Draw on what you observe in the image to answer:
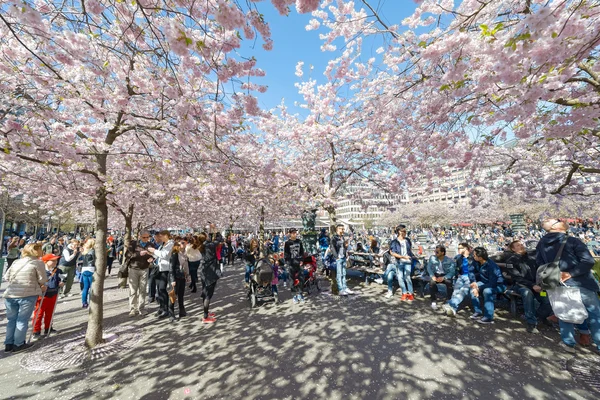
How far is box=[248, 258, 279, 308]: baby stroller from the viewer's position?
268 inches

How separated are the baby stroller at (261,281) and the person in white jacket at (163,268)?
2.13 m

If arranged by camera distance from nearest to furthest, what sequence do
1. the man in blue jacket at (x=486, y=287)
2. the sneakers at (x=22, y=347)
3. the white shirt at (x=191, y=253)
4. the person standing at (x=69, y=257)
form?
the sneakers at (x=22, y=347), the man in blue jacket at (x=486, y=287), the white shirt at (x=191, y=253), the person standing at (x=69, y=257)

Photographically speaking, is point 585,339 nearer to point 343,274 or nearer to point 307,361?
point 307,361

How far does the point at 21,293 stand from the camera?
4.40m

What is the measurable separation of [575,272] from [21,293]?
920cm

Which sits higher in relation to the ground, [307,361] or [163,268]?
[163,268]

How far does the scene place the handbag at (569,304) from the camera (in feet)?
12.7

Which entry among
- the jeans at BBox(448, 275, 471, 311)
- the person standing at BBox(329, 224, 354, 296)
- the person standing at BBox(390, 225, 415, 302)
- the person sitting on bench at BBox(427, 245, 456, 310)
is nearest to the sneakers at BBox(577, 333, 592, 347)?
the jeans at BBox(448, 275, 471, 311)

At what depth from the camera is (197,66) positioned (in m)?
3.59

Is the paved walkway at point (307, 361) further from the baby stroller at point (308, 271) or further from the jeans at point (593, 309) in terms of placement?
the baby stroller at point (308, 271)

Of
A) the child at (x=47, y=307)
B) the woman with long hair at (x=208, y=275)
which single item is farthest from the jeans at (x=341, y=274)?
the child at (x=47, y=307)

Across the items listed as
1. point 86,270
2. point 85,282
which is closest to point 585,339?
point 86,270

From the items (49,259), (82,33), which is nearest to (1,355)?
(49,259)

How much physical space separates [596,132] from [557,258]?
245cm
